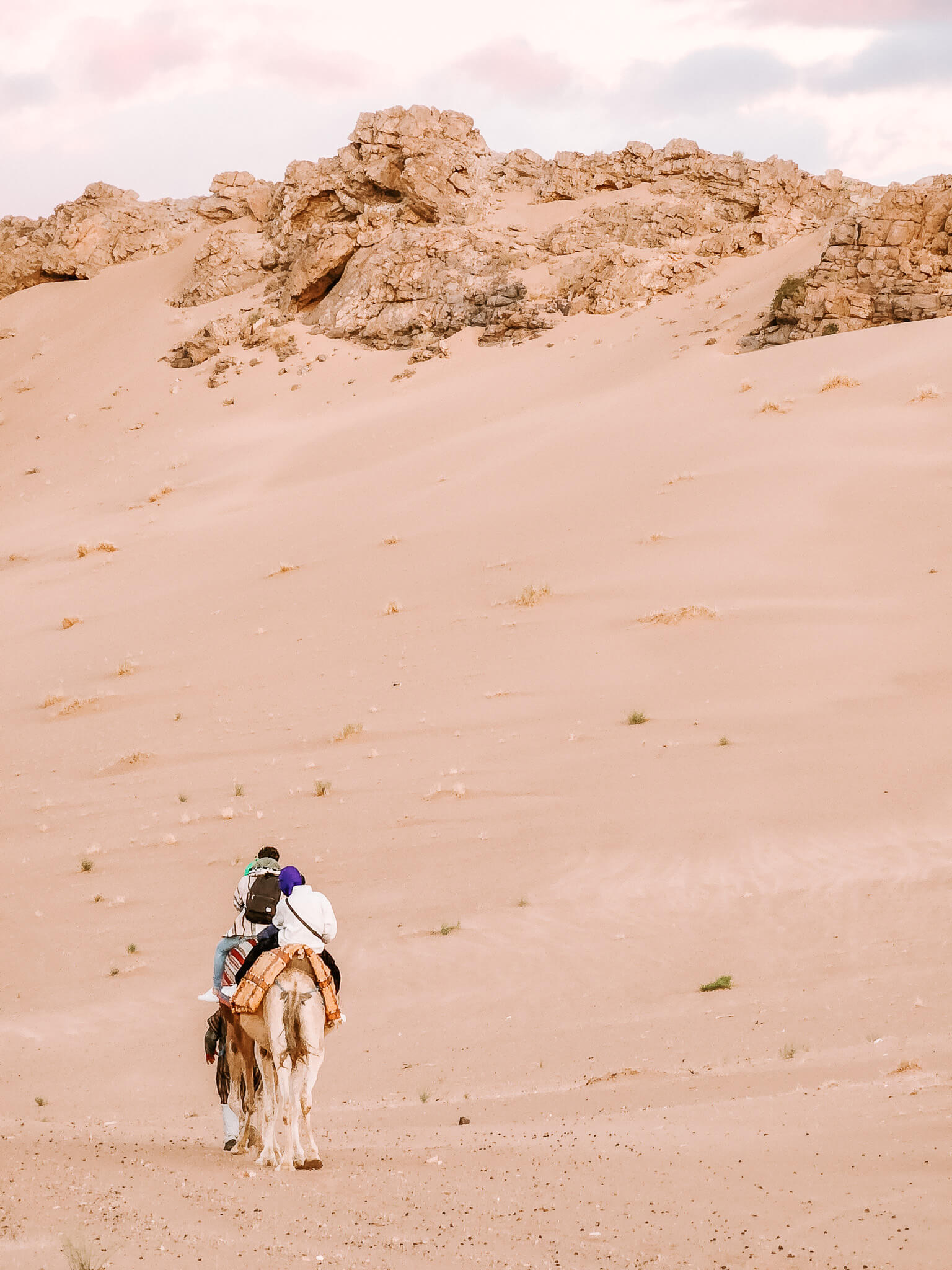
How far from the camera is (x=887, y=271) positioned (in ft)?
90.1

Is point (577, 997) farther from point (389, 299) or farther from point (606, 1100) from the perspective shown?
point (389, 299)

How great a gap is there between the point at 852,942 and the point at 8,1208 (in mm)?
5201

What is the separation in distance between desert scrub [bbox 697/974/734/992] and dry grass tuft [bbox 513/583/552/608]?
920cm

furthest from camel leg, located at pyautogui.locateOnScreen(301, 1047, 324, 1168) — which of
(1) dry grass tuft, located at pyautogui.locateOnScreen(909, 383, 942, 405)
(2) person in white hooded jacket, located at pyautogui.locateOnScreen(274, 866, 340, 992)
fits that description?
(1) dry grass tuft, located at pyautogui.locateOnScreen(909, 383, 942, 405)

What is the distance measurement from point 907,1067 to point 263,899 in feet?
10.4

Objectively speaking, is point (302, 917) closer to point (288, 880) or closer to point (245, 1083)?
point (288, 880)

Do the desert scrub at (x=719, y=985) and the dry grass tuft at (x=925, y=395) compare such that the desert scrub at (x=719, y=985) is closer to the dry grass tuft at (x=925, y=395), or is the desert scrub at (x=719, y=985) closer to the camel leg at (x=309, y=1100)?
the camel leg at (x=309, y=1100)

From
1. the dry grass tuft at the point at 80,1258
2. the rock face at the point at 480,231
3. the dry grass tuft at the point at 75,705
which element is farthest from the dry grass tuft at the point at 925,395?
the dry grass tuft at the point at 80,1258

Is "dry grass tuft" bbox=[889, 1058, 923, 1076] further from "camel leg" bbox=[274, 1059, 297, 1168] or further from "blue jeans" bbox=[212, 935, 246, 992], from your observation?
"blue jeans" bbox=[212, 935, 246, 992]

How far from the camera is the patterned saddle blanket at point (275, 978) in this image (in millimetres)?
5559

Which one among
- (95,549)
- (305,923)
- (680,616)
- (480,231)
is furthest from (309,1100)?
(480,231)

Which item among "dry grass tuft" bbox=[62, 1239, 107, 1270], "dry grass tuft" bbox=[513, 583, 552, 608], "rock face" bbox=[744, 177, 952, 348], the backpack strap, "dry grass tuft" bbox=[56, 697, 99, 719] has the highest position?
"rock face" bbox=[744, 177, 952, 348]

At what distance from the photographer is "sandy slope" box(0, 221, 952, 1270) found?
4836 mm

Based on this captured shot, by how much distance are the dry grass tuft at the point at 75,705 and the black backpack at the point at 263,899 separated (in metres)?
10.5
